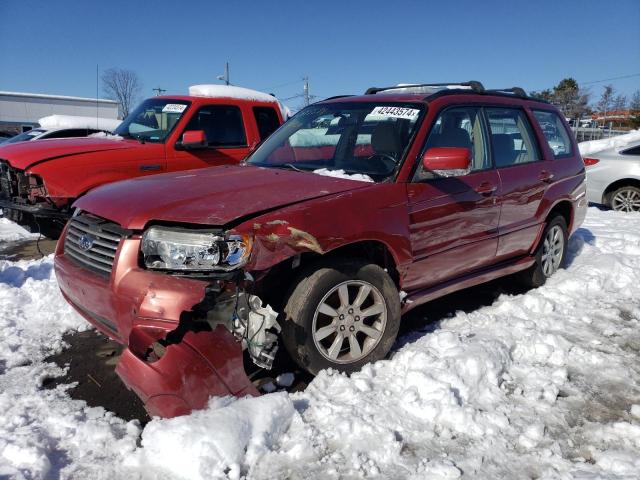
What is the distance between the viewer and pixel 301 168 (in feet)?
12.0

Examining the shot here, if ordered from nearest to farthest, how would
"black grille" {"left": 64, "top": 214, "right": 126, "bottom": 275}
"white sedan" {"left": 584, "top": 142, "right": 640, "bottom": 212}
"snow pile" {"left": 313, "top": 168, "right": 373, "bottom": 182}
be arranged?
"black grille" {"left": 64, "top": 214, "right": 126, "bottom": 275} → "snow pile" {"left": 313, "top": 168, "right": 373, "bottom": 182} → "white sedan" {"left": 584, "top": 142, "right": 640, "bottom": 212}

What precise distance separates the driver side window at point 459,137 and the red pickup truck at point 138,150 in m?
2.83

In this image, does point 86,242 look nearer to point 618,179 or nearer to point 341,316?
point 341,316

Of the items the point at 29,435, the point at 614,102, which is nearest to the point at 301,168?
the point at 29,435

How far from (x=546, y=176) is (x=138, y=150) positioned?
4419 mm

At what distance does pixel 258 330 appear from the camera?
2678mm

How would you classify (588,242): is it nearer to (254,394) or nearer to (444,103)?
(444,103)

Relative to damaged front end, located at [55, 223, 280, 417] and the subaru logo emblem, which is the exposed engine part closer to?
damaged front end, located at [55, 223, 280, 417]

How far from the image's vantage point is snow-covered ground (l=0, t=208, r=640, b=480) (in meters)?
2.31

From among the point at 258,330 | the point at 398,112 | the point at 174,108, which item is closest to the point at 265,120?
the point at 174,108

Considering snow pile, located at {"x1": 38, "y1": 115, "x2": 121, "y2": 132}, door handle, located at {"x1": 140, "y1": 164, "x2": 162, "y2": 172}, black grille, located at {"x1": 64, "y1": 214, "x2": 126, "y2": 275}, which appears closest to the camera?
black grille, located at {"x1": 64, "y1": 214, "x2": 126, "y2": 275}

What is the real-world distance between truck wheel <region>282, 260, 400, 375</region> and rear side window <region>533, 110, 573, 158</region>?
8.81ft

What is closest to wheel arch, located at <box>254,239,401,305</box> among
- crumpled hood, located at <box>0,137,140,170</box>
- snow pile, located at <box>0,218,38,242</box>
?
crumpled hood, located at <box>0,137,140,170</box>

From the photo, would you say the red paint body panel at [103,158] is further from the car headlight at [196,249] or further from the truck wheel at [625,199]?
the truck wheel at [625,199]
